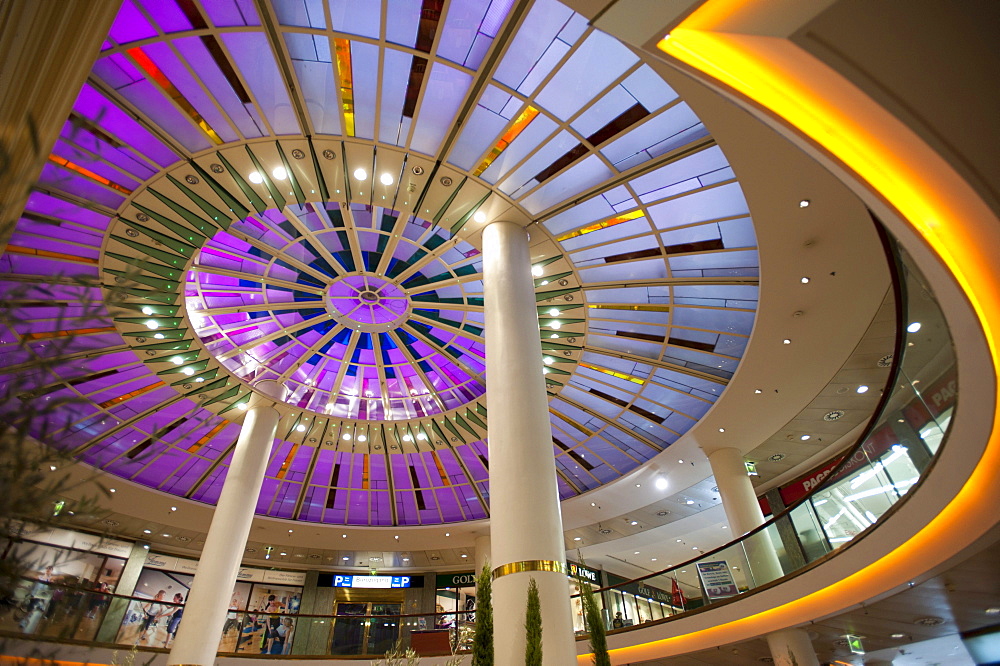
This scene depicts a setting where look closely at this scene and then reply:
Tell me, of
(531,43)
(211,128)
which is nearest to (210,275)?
(211,128)

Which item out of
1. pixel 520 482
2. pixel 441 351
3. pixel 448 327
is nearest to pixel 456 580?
pixel 441 351

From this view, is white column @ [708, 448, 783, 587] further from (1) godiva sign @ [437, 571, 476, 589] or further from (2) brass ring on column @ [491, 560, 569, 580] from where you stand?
(1) godiva sign @ [437, 571, 476, 589]

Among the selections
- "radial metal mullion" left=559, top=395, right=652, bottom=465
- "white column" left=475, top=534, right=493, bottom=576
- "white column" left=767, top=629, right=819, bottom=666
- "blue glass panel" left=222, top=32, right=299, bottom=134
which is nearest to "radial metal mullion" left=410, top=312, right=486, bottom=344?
"radial metal mullion" left=559, top=395, right=652, bottom=465

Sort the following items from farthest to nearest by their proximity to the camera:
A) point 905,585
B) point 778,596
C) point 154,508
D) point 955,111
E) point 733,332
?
point 154,508 → point 733,332 → point 778,596 → point 905,585 → point 955,111

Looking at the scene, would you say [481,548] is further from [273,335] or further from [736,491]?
[273,335]

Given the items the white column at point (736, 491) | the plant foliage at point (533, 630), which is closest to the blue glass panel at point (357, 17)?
the plant foliage at point (533, 630)

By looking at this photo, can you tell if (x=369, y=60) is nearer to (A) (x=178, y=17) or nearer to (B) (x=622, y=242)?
(A) (x=178, y=17)

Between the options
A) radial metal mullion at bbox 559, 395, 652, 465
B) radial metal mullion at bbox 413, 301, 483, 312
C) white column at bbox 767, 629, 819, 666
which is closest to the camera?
white column at bbox 767, 629, 819, 666

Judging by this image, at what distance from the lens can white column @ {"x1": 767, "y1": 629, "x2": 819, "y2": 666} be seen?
11.1 meters

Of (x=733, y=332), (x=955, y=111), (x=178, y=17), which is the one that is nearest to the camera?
(x=955, y=111)

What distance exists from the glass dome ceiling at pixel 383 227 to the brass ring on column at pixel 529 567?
3.00m

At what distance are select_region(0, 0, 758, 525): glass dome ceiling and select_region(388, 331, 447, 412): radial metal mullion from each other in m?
0.09

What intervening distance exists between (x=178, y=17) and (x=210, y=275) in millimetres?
6823

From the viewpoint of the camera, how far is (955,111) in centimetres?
388
